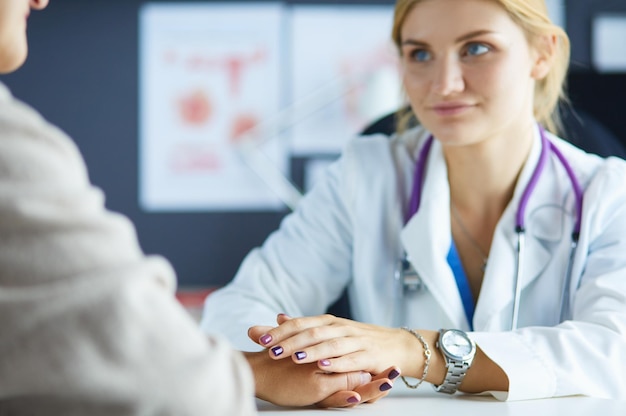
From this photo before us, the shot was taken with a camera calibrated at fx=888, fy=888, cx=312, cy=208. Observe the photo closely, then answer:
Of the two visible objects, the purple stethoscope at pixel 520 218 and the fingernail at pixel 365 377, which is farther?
the purple stethoscope at pixel 520 218

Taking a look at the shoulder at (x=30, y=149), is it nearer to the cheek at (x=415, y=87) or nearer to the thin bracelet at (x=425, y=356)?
the thin bracelet at (x=425, y=356)

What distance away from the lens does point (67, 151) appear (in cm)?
66

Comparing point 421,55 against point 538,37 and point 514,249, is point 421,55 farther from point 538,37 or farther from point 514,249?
point 514,249

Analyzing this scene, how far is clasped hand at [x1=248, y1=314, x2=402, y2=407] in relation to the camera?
1.13 m

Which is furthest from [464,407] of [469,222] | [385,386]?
[469,222]

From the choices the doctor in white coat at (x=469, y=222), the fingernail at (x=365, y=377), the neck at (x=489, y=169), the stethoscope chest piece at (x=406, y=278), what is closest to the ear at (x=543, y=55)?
the doctor in white coat at (x=469, y=222)

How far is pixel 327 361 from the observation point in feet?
3.87

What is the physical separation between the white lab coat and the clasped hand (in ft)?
0.72

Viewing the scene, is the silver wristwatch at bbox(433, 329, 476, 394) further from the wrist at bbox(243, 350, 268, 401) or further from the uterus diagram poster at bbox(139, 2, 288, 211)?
the uterus diagram poster at bbox(139, 2, 288, 211)

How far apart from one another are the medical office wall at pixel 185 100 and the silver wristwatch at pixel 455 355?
353cm

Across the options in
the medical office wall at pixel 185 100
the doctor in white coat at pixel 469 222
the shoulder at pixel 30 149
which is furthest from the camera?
the medical office wall at pixel 185 100

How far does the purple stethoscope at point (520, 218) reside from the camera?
62.5 inches

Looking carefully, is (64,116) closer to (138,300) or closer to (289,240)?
(289,240)

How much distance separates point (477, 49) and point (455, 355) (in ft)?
2.04
